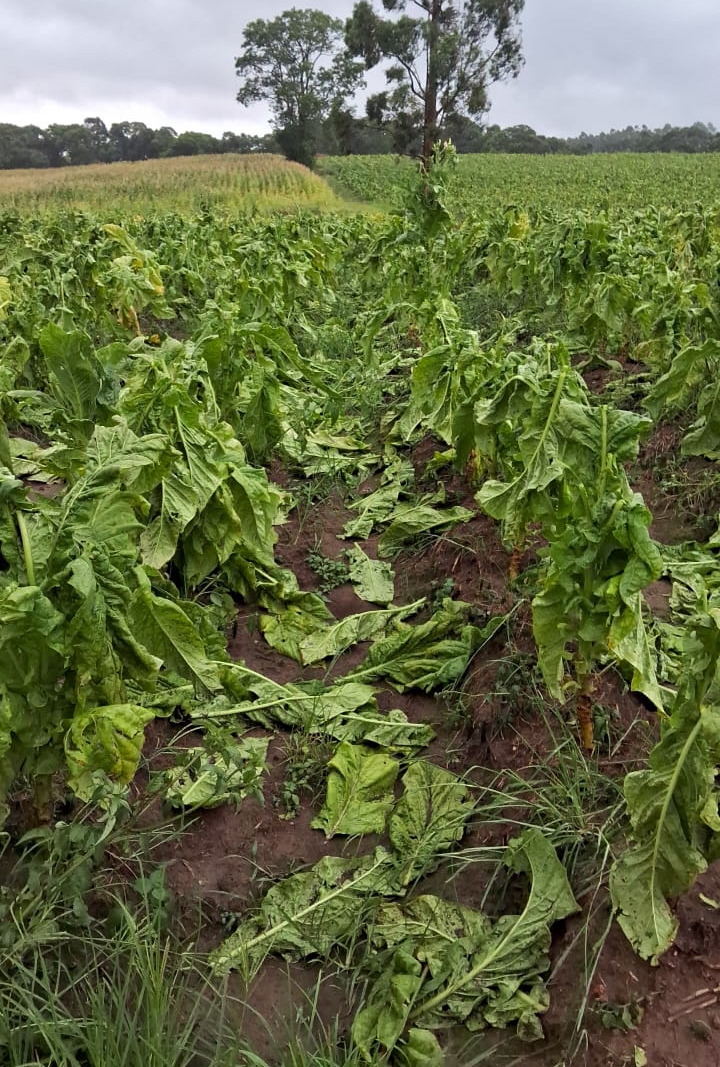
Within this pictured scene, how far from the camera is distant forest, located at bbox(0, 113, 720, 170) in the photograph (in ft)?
178

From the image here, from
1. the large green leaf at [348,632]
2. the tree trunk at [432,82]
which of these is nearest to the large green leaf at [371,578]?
the large green leaf at [348,632]

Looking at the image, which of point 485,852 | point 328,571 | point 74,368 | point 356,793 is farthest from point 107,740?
point 328,571

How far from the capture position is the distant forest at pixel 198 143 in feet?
178

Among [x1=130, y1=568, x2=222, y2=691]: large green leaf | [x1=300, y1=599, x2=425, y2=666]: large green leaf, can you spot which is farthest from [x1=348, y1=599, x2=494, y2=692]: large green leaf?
[x1=130, y1=568, x2=222, y2=691]: large green leaf

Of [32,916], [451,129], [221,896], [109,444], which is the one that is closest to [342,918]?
[221,896]

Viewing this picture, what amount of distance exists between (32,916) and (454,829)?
3.88 feet

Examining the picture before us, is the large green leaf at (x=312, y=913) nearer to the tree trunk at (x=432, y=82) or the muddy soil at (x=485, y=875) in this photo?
the muddy soil at (x=485, y=875)

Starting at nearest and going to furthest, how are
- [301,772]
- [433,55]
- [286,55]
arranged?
[301,772] < [433,55] < [286,55]

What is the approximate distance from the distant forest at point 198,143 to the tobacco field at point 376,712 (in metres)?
47.7

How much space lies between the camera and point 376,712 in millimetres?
3002

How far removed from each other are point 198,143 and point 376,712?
A: 256 ft

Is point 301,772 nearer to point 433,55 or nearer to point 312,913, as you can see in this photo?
point 312,913

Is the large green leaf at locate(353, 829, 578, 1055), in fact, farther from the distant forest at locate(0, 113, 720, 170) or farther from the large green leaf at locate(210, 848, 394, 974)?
the distant forest at locate(0, 113, 720, 170)

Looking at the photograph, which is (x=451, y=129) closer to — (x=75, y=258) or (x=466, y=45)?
(x=466, y=45)
